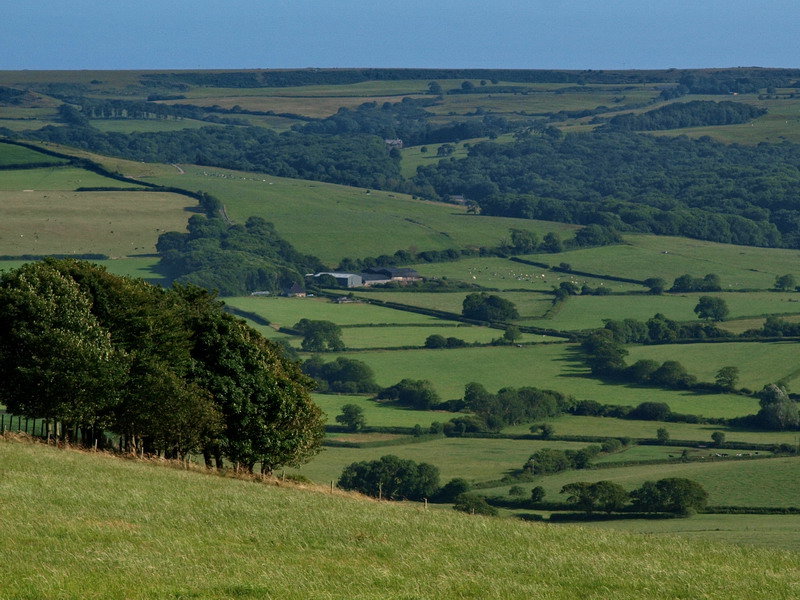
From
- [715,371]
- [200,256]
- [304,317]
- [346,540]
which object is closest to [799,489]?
[715,371]

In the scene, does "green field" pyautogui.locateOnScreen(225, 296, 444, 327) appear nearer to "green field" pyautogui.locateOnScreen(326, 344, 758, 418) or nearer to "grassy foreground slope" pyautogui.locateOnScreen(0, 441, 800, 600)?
"green field" pyautogui.locateOnScreen(326, 344, 758, 418)

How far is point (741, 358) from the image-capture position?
137750 millimetres

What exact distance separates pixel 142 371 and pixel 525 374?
8563 centimetres

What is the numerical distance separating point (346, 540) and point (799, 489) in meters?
61.2

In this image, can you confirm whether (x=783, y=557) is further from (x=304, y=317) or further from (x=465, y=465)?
(x=304, y=317)

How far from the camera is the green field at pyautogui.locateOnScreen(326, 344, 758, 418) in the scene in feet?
391

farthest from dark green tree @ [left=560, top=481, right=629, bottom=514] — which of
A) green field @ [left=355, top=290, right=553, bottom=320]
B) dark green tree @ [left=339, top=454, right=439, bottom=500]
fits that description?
green field @ [left=355, top=290, right=553, bottom=320]

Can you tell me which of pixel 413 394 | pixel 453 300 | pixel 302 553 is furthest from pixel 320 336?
pixel 302 553

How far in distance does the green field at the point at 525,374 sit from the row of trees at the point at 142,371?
229 feet

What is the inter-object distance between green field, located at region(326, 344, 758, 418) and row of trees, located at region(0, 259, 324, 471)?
69.7m

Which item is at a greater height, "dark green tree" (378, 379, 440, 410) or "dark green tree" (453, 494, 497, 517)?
"dark green tree" (453, 494, 497, 517)

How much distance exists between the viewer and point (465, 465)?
93562 mm

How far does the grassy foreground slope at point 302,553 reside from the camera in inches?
870

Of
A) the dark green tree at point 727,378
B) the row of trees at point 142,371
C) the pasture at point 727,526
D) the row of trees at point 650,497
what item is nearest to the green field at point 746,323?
the dark green tree at point 727,378
